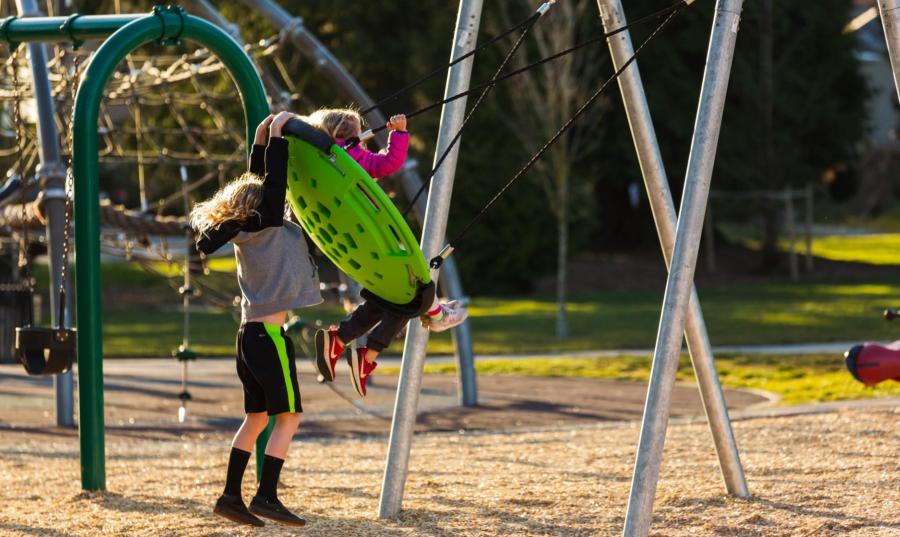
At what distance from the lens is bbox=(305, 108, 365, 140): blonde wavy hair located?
4.88 meters

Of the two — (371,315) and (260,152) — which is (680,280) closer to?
(371,315)

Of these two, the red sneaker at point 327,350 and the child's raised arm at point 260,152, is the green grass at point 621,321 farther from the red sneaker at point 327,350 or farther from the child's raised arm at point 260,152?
the child's raised arm at point 260,152

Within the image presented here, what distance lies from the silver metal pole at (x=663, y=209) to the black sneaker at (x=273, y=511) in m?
2.09

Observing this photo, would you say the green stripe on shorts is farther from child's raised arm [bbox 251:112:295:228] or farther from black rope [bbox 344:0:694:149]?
black rope [bbox 344:0:694:149]

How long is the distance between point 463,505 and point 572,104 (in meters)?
17.4

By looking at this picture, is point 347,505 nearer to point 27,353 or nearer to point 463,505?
point 463,505

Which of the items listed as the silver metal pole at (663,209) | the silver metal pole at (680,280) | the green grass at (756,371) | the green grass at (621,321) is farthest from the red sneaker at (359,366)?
the green grass at (621,321)

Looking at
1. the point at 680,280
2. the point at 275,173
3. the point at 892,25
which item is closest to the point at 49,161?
the point at 275,173

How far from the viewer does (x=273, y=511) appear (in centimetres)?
511

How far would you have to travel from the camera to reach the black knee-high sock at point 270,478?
5168mm

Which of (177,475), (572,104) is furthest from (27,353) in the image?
(572,104)

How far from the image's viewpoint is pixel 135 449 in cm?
905

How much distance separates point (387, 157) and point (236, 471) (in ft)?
4.50

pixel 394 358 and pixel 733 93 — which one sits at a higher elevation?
pixel 733 93
